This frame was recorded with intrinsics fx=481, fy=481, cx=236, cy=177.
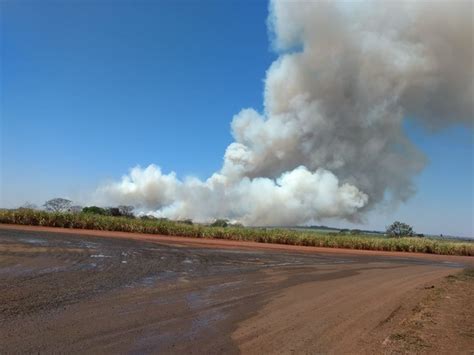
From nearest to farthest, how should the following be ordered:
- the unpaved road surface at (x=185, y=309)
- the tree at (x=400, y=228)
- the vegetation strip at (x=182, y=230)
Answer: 1. the unpaved road surface at (x=185, y=309)
2. the vegetation strip at (x=182, y=230)
3. the tree at (x=400, y=228)

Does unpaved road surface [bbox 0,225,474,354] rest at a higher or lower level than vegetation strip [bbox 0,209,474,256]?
lower

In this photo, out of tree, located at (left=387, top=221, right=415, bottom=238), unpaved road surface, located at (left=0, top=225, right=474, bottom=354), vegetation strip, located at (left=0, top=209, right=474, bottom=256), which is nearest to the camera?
unpaved road surface, located at (left=0, top=225, right=474, bottom=354)

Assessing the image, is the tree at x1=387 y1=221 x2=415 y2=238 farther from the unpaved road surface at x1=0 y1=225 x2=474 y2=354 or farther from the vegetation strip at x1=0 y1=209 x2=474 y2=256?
the unpaved road surface at x1=0 y1=225 x2=474 y2=354

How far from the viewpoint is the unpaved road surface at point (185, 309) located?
22.7 ft

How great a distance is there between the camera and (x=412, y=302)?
11922mm

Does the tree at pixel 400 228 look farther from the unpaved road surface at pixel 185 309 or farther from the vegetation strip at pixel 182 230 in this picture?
the unpaved road surface at pixel 185 309

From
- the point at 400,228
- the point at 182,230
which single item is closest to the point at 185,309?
the point at 182,230

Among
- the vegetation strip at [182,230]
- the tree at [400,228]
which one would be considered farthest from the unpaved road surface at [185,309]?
the tree at [400,228]

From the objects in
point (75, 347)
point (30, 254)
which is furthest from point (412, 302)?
point (30, 254)

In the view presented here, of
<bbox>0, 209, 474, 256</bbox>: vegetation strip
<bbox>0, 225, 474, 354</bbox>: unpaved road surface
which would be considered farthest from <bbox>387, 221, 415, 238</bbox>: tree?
<bbox>0, 225, 474, 354</bbox>: unpaved road surface

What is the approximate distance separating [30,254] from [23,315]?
9145 mm

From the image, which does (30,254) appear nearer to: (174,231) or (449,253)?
(174,231)

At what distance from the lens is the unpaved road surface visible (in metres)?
6.91

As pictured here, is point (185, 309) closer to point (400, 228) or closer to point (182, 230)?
point (182, 230)
